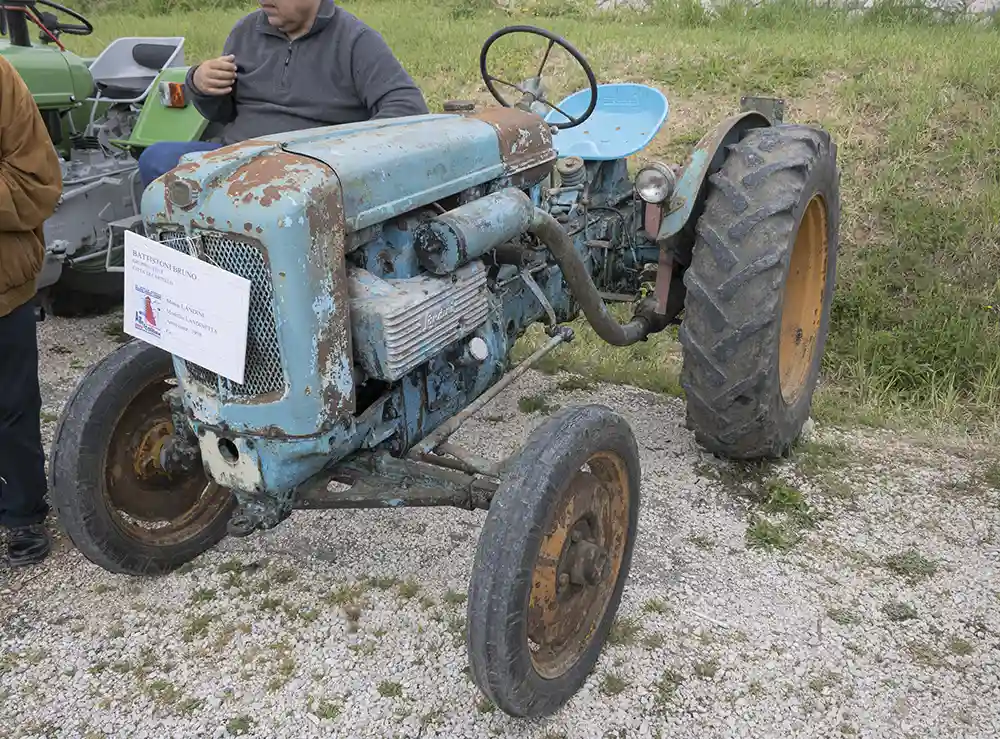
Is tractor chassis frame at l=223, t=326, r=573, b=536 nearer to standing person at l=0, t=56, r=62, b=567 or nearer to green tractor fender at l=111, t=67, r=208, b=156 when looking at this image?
standing person at l=0, t=56, r=62, b=567

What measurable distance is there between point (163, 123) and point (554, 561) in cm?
334

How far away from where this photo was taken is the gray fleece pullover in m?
2.76

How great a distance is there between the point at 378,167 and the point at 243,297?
0.46 metres

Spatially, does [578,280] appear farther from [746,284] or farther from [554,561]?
[554,561]

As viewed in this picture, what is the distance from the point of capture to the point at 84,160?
4.59 m

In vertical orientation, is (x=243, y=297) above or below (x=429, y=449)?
above

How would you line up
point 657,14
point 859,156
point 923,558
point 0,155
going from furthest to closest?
point 657,14
point 859,156
point 923,558
point 0,155

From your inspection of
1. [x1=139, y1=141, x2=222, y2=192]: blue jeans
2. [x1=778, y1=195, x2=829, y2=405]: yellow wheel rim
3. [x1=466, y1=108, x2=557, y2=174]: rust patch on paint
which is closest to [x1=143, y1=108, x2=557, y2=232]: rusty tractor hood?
[x1=466, y1=108, x2=557, y2=174]: rust patch on paint

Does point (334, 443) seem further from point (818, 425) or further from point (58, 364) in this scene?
point (58, 364)

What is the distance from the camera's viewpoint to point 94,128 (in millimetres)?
4746

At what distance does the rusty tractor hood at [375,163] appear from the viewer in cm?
187

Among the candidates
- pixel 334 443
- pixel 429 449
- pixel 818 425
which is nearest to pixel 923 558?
pixel 818 425

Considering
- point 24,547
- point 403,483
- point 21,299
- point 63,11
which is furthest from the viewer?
point 63,11

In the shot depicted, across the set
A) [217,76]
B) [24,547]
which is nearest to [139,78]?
[217,76]
